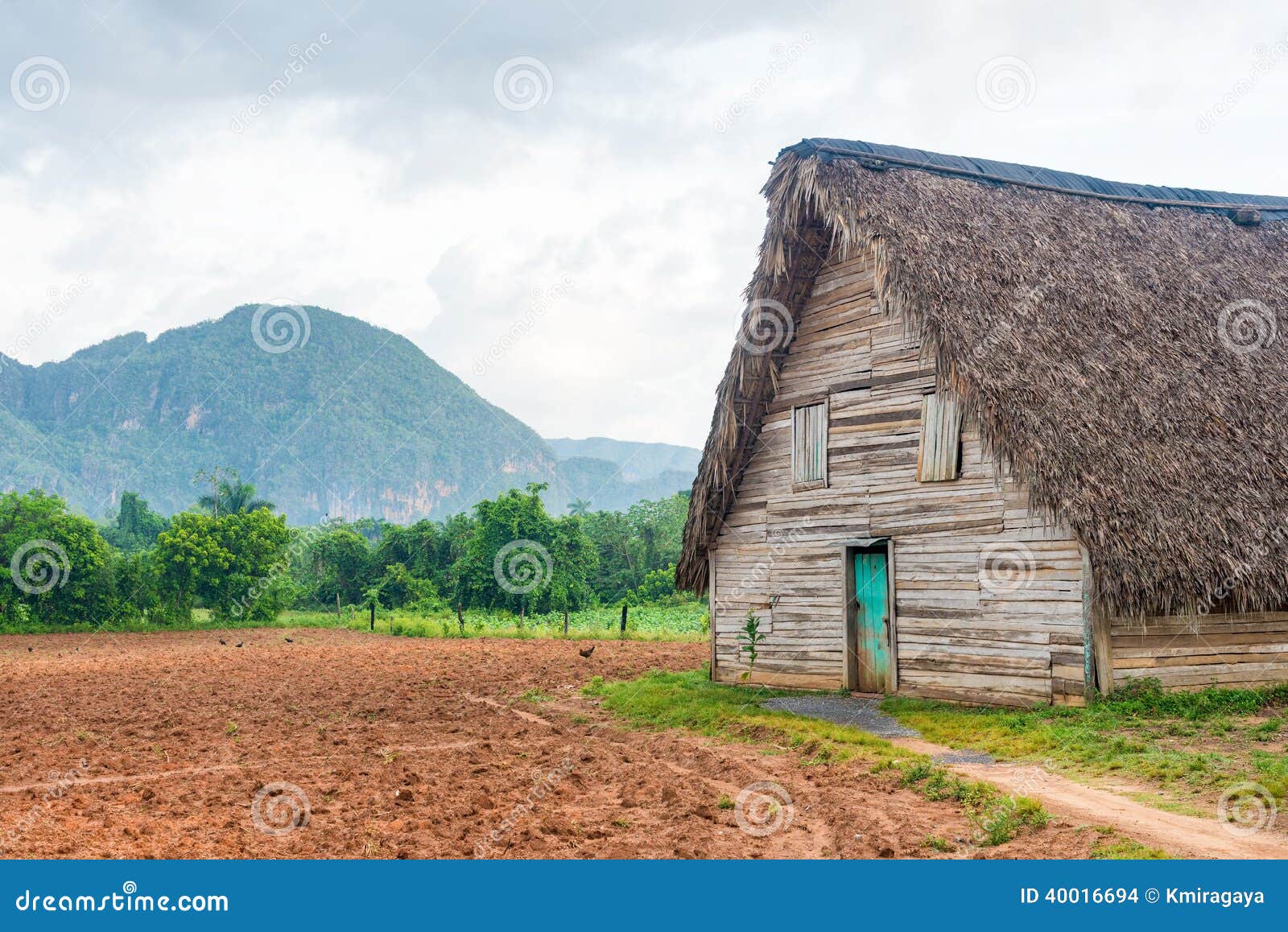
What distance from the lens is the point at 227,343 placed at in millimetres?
150750

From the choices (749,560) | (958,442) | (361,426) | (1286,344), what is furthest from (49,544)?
(361,426)

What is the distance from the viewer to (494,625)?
33.8m

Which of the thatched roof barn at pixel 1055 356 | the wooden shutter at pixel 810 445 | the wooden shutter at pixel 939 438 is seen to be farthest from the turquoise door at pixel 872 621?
the wooden shutter at pixel 939 438

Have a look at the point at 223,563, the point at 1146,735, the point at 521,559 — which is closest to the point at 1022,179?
the point at 1146,735

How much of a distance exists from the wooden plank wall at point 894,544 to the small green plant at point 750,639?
0.35 ft

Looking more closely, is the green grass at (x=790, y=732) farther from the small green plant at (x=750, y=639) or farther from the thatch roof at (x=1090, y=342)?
the thatch roof at (x=1090, y=342)

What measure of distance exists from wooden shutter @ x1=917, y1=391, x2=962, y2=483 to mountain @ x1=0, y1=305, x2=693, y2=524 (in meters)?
138

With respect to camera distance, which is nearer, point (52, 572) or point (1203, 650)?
point (1203, 650)

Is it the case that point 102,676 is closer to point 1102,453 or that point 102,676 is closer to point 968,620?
point 968,620

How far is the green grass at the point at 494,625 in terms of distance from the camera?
1137 inches

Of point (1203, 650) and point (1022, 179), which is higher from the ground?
point (1022, 179)

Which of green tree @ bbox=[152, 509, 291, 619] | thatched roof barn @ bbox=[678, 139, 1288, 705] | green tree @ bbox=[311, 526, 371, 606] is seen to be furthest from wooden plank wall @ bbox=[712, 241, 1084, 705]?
green tree @ bbox=[311, 526, 371, 606]

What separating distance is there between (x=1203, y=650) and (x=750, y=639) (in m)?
6.06

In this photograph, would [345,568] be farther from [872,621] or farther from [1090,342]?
[1090,342]
